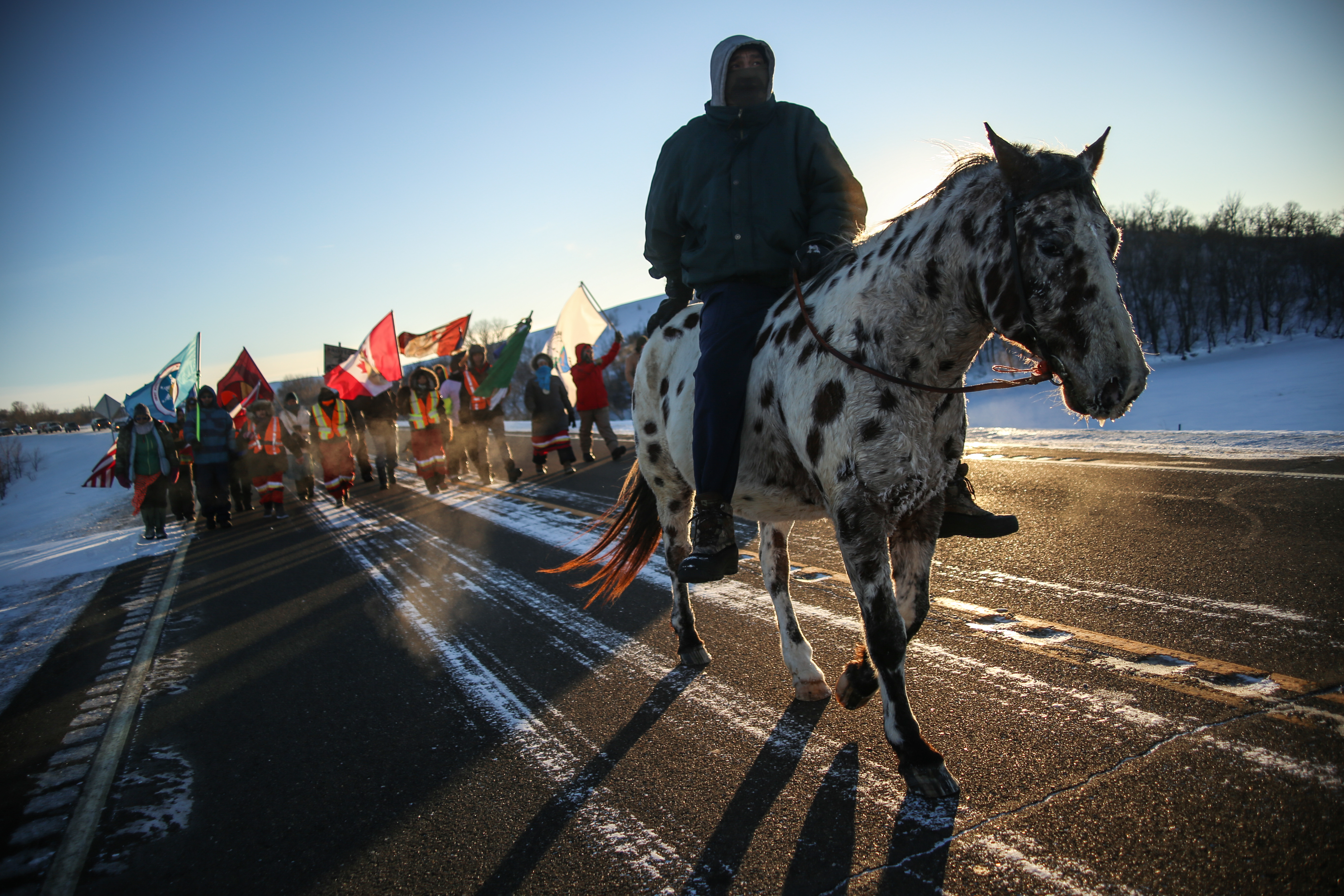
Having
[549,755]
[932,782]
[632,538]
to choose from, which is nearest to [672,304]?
[632,538]

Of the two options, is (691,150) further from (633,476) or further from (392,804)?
(392,804)

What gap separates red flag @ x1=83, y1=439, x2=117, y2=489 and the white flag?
795 centimetres

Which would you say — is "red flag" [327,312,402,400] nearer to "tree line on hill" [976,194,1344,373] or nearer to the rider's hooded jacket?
the rider's hooded jacket

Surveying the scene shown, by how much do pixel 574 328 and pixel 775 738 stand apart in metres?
13.9

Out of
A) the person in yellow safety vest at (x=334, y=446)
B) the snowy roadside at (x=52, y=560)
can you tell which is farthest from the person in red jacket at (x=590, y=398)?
the snowy roadside at (x=52, y=560)

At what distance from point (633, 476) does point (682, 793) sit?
2.29m

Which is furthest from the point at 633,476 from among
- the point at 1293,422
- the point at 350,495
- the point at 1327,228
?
the point at 1327,228

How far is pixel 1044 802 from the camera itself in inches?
85.3

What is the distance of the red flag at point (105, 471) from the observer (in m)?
11.4

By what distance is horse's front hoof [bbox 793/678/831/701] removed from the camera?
3137mm

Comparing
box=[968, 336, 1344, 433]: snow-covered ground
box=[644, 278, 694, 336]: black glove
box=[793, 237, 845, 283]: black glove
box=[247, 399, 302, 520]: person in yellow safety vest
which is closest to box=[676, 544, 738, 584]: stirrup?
box=[793, 237, 845, 283]: black glove

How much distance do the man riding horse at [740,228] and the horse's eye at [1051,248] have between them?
106 cm

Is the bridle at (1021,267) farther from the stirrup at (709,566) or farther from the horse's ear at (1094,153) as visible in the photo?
the stirrup at (709,566)

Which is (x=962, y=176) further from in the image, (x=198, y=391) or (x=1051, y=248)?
(x=198, y=391)
